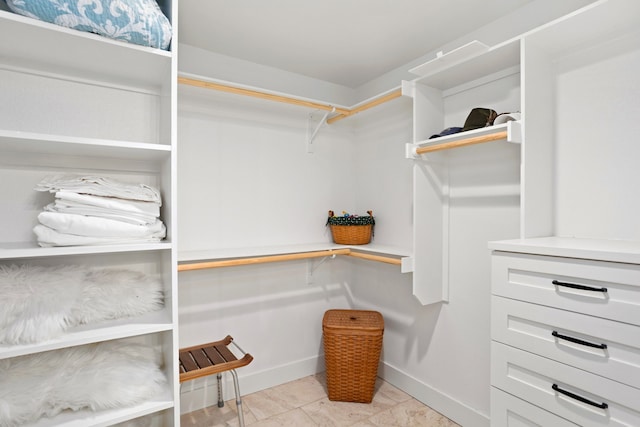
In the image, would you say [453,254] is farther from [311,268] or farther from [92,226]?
[92,226]

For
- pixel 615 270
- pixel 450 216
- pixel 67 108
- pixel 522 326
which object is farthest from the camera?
pixel 450 216

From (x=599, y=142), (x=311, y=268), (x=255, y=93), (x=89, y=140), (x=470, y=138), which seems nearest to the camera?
(x=89, y=140)

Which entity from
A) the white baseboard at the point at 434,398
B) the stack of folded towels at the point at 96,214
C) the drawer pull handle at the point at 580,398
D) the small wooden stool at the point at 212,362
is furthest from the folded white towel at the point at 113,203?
the white baseboard at the point at 434,398

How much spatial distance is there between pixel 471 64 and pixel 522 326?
123 cm

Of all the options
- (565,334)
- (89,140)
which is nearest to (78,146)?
(89,140)

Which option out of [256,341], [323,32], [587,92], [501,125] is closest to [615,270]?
[501,125]

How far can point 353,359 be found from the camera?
2.24 metres

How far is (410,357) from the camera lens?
2.39 m

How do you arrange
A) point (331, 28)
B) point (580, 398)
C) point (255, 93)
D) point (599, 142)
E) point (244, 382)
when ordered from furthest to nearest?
point (244, 382)
point (255, 93)
point (331, 28)
point (599, 142)
point (580, 398)

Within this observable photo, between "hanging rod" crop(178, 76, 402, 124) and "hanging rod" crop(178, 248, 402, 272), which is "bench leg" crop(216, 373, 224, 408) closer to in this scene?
"hanging rod" crop(178, 248, 402, 272)

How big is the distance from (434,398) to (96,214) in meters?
2.11

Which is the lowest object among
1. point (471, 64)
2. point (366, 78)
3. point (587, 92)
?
point (587, 92)

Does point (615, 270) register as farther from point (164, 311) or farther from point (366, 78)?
point (366, 78)

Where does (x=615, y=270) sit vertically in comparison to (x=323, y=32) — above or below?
below
